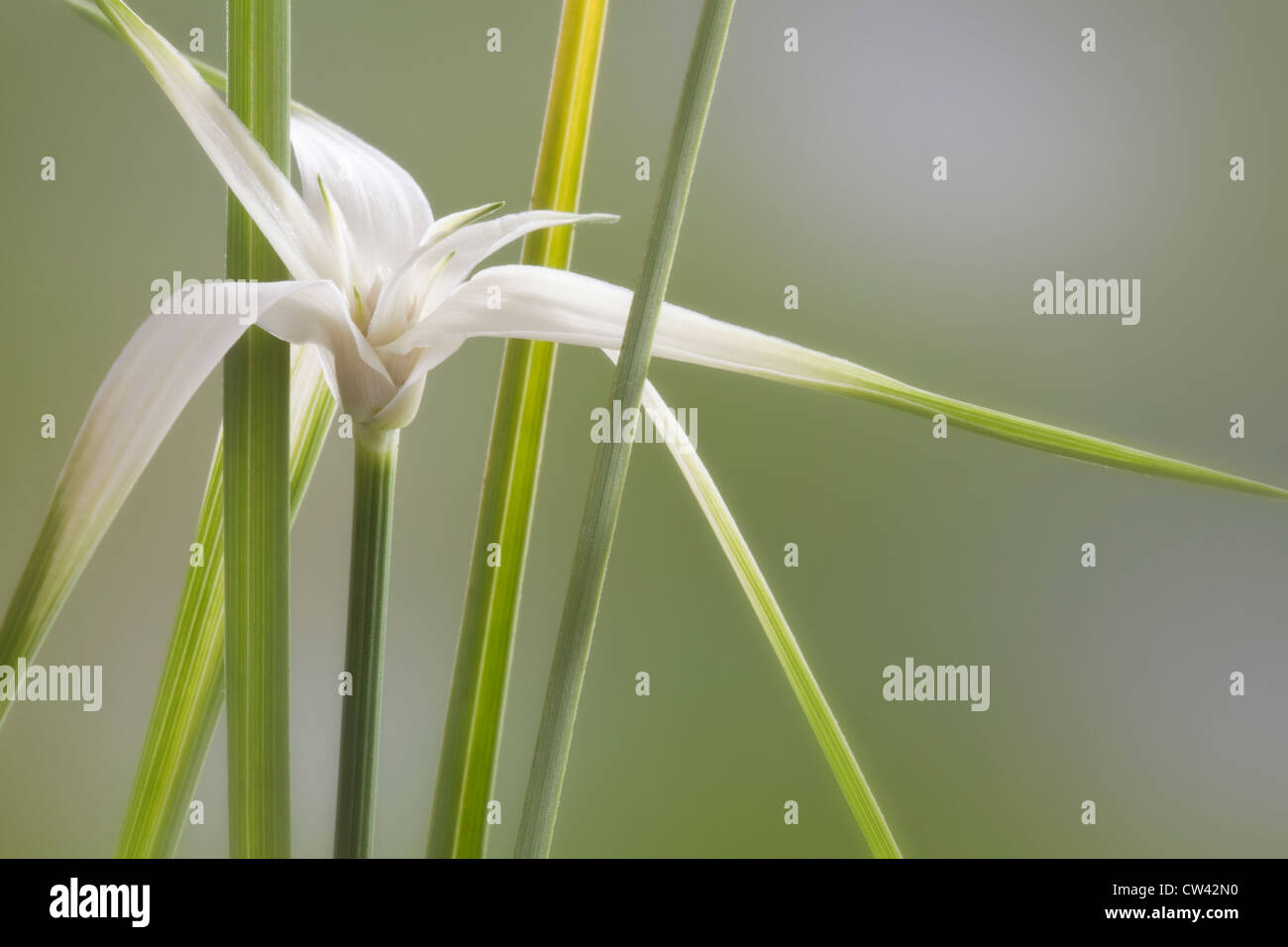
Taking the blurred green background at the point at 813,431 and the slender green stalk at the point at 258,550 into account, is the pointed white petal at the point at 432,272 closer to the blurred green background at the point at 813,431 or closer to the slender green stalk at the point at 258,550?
the slender green stalk at the point at 258,550

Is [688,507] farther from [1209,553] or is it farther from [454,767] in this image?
[454,767]

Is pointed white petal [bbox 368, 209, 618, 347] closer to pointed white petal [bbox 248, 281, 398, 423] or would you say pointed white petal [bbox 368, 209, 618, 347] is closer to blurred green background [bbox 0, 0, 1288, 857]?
pointed white petal [bbox 248, 281, 398, 423]

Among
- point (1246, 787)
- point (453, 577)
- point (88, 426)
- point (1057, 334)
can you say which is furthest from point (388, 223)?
point (1246, 787)

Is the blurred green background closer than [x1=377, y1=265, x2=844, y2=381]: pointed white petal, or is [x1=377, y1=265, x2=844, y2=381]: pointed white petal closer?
[x1=377, y1=265, x2=844, y2=381]: pointed white petal

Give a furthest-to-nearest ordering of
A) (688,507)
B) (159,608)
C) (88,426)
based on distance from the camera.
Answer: (688,507), (159,608), (88,426)

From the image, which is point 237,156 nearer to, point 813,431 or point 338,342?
point 338,342

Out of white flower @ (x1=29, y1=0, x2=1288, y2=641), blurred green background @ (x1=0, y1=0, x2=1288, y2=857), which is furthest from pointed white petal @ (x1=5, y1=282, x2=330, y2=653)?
blurred green background @ (x1=0, y1=0, x2=1288, y2=857)
